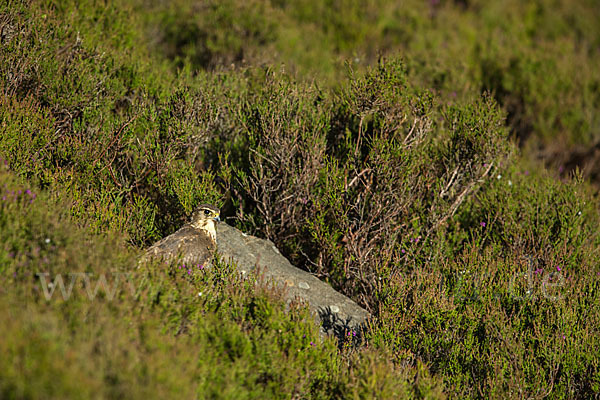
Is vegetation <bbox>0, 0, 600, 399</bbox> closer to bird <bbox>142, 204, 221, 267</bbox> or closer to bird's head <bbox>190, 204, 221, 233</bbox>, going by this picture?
bird <bbox>142, 204, 221, 267</bbox>

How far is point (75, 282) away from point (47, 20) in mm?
4203

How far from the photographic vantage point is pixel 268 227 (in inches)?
226

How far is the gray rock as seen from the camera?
4879mm

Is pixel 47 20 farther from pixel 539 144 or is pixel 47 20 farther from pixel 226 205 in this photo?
pixel 539 144

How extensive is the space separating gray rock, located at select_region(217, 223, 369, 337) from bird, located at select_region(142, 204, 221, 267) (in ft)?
0.59

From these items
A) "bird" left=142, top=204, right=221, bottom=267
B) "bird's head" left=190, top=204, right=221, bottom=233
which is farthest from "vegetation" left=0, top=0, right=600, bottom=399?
"bird's head" left=190, top=204, right=221, bottom=233

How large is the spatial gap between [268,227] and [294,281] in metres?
0.91

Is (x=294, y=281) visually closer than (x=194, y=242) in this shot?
No

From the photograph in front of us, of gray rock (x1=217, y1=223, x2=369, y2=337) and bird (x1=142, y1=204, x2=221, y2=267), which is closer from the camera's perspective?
bird (x1=142, y1=204, x2=221, y2=267)

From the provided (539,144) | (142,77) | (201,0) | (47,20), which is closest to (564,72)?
(539,144)

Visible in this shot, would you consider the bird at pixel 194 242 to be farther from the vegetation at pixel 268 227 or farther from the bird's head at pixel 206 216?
the vegetation at pixel 268 227

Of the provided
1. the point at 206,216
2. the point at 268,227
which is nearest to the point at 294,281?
the point at 268,227

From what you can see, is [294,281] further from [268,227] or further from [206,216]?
[206,216]

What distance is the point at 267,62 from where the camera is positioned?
7957mm
